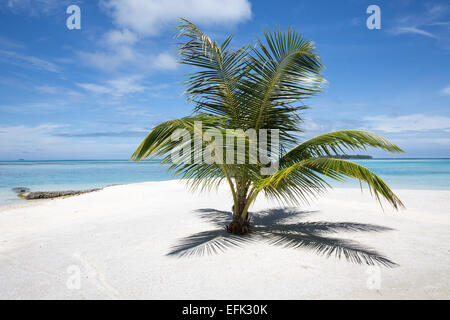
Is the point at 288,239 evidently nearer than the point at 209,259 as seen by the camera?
No

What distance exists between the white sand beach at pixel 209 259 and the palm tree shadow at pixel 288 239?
0.04m

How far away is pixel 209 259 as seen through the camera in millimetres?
3123

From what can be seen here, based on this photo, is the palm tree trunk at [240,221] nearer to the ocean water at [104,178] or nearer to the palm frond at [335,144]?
the palm frond at [335,144]

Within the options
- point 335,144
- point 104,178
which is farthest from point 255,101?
point 104,178

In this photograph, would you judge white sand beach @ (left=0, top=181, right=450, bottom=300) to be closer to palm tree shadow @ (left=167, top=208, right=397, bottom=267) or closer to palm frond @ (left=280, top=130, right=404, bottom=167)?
palm tree shadow @ (left=167, top=208, right=397, bottom=267)

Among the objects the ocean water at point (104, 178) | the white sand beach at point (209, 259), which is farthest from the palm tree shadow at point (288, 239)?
the ocean water at point (104, 178)

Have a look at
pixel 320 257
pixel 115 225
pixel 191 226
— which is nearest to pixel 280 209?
pixel 191 226

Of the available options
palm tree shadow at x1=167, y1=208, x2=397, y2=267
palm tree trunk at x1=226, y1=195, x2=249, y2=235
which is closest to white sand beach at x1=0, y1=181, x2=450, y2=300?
palm tree shadow at x1=167, y1=208, x2=397, y2=267

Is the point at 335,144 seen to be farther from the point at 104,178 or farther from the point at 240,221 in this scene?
the point at 104,178

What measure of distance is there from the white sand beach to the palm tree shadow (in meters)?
0.04

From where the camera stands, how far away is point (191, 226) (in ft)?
15.6

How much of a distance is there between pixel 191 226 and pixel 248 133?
6.62 ft

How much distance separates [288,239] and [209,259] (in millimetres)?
1381
